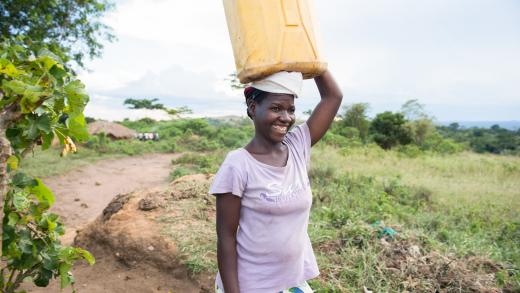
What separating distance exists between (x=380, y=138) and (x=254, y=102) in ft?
53.0

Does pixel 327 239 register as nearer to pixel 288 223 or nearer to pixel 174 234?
pixel 174 234

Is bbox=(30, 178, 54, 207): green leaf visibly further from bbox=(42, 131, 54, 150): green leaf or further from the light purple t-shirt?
the light purple t-shirt

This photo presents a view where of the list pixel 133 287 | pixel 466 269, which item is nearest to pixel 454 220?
pixel 466 269

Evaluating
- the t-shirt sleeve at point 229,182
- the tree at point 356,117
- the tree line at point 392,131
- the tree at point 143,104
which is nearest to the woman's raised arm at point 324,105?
the t-shirt sleeve at point 229,182

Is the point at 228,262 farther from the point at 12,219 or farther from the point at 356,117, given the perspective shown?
the point at 356,117

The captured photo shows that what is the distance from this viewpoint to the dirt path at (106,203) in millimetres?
3148

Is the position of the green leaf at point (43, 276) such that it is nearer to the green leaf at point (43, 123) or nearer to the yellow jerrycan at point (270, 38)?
the green leaf at point (43, 123)

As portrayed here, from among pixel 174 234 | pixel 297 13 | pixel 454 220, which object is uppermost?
pixel 297 13

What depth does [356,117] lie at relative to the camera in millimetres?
19500

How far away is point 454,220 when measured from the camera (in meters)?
5.29

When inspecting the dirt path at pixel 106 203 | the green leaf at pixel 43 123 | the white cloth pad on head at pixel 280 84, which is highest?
the white cloth pad on head at pixel 280 84

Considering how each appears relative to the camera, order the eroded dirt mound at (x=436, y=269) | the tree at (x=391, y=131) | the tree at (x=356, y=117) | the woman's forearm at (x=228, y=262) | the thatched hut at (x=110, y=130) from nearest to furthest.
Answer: the woman's forearm at (x=228, y=262) < the eroded dirt mound at (x=436, y=269) < the thatched hut at (x=110, y=130) < the tree at (x=391, y=131) < the tree at (x=356, y=117)

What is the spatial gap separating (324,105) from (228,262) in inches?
31.3

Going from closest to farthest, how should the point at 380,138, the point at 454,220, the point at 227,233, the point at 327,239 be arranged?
1. the point at 227,233
2. the point at 327,239
3. the point at 454,220
4. the point at 380,138
